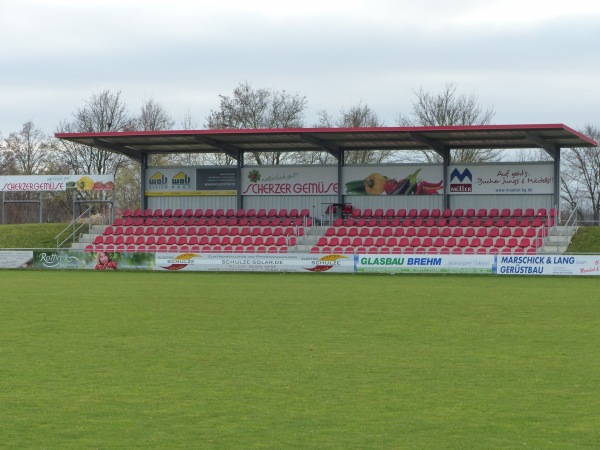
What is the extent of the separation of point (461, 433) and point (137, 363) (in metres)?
5.66

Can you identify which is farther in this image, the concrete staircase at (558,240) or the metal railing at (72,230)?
the metal railing at (72,230)

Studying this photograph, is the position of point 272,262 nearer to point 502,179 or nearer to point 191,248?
point 191,248

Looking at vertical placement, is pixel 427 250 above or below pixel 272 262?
above

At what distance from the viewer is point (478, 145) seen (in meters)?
46.4

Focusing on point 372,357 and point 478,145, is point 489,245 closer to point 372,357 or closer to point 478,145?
point 478,145

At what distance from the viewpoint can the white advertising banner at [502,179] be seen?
45406mm

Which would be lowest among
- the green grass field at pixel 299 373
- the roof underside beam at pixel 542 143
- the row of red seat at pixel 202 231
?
the green grass field at pixel 299 373

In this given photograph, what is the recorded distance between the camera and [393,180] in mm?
47562

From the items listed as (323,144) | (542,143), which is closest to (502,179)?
(542,143)

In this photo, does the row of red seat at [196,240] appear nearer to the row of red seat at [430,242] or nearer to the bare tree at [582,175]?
the row of red seat at [430,242]

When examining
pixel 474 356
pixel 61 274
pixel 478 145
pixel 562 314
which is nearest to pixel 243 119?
pixel 478 145

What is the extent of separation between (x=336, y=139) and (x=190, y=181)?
8.82m

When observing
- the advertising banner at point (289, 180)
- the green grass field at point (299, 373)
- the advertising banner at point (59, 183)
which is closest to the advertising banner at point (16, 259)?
the advertising banner at point (59, 183)

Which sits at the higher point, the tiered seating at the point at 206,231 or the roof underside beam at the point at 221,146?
the roof underside beam at the point at 221,146
